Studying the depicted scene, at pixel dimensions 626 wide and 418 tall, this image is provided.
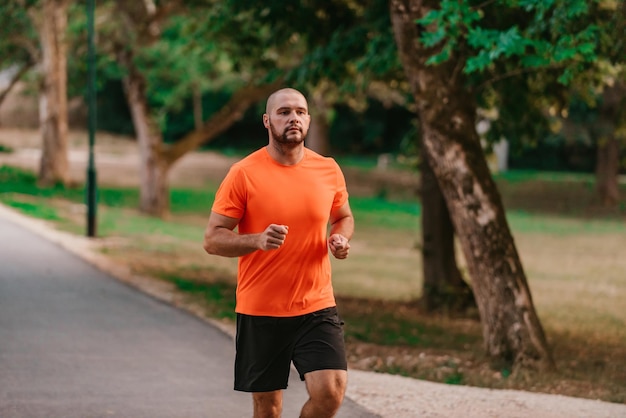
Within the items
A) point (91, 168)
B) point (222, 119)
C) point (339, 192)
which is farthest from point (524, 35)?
point (222, 119)

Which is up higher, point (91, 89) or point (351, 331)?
point (91, 89)

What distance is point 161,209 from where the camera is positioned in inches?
Answer: 1158

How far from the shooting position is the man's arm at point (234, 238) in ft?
14.9

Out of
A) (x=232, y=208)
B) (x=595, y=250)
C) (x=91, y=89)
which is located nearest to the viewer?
(x=232, y=208)

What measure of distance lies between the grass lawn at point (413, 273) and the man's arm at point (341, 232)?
13.2 ft

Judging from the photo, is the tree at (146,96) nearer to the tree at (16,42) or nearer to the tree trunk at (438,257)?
the tree at (16,42)

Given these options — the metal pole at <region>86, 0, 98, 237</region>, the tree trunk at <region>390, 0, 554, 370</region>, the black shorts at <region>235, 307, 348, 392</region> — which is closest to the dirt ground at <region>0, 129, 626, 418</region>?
the tree trunk at <region>390, 0, 554, 370</region>

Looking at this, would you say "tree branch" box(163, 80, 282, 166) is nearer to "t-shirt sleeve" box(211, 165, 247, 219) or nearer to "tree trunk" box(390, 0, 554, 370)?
"tree trunk" box(390, 0, 554, 370)

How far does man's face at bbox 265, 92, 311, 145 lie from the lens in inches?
189

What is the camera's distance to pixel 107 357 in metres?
8.77

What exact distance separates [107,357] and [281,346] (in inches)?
162

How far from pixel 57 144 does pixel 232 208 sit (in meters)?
30.8

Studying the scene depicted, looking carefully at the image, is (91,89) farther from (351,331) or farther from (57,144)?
(57,144)

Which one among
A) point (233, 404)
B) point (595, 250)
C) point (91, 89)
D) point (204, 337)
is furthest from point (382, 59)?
point (595, 250)
